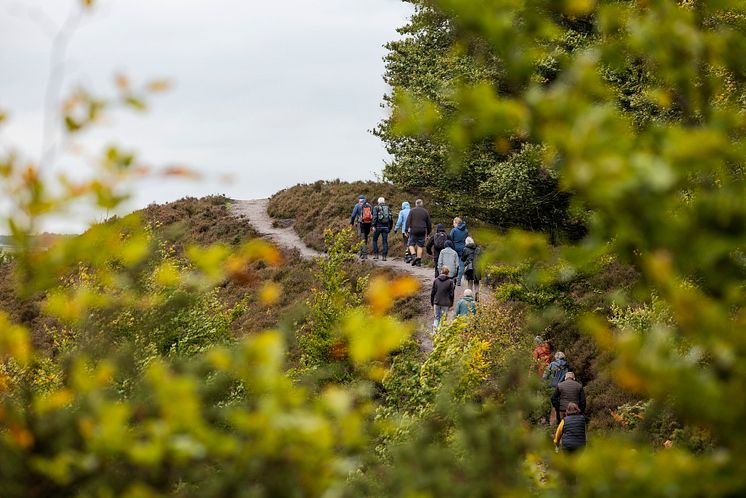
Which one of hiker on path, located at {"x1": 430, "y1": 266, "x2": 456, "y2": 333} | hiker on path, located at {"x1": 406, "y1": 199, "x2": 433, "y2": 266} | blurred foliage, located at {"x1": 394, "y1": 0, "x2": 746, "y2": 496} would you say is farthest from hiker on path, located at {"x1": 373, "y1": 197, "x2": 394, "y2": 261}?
blurred foliage, located at {"x1": 394, "y1": 0, "x2": 746, "y2": 496}

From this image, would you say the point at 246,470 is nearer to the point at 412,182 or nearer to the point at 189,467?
the point at 189,467

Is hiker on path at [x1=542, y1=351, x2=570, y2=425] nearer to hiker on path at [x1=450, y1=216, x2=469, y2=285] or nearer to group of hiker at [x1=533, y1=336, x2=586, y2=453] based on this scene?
group of hiker at [x1=533, y1=336, x2=586, y2=453]

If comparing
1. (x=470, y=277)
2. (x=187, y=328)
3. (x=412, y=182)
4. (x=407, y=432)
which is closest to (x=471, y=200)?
(x=412, y=182)

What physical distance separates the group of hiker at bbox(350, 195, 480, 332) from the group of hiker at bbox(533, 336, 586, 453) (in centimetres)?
197

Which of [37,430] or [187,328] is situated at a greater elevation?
[37,430]

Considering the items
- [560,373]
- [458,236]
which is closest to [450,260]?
[458,236]

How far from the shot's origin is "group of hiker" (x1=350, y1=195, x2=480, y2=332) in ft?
55.7

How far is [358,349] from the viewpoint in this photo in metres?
2.31

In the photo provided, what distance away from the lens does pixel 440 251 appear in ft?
67.9

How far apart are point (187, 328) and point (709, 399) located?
11418 mm

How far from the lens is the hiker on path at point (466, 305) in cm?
1673

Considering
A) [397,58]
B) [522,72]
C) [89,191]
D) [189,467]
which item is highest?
[397,58]

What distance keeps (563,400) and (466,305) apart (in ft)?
14.1

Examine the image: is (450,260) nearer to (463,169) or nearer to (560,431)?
(463,169)
